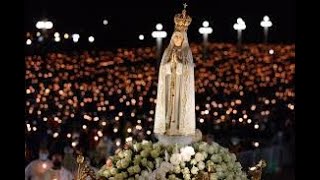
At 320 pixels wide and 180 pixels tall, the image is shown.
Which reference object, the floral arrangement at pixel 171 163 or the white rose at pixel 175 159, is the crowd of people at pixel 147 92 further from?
the white rose at pixel 175 159

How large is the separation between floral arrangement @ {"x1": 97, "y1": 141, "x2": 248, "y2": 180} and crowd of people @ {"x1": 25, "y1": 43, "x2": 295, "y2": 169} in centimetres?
464

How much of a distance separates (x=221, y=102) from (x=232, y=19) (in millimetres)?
1808

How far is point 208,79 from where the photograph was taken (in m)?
17.5

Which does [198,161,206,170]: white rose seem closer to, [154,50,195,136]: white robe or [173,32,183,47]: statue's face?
[154,50,195,136]: white robe

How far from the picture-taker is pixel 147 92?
56.6ft

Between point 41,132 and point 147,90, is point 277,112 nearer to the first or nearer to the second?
point 147,90

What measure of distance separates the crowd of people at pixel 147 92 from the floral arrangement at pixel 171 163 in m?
4.64

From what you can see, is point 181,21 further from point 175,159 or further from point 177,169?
point 177,169

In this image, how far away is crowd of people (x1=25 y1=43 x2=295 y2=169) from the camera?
14.2m

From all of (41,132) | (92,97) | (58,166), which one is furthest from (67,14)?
(58,166)

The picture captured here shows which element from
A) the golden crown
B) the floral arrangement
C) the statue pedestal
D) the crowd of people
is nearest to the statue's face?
the golden crown

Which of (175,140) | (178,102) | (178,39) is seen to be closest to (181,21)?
(178,39)

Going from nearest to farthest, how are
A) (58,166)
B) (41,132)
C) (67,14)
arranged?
(58,166)
(41,132)
(67,14)

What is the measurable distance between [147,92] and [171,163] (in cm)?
896
